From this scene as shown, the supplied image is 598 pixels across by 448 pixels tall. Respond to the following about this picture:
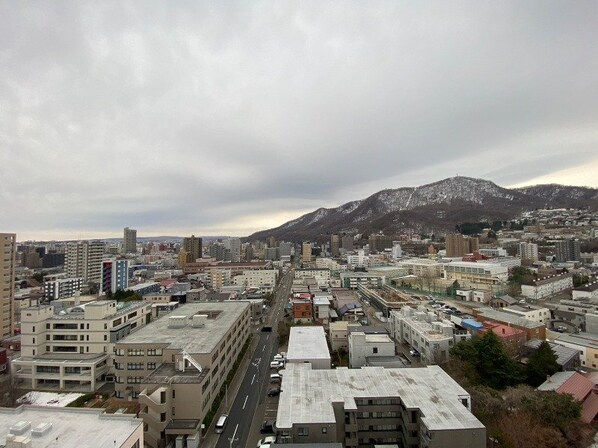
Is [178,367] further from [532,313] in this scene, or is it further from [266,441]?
[532,313]

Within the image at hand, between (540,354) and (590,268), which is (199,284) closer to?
(540,354)

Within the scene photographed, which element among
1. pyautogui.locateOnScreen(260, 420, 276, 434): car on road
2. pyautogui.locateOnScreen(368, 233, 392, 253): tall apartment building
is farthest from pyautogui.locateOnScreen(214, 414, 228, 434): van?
pyautogui.locateOnScreen(368, 233, 392, 253): tall apartment building

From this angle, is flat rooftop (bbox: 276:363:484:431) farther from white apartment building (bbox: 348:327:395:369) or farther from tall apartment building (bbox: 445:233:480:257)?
tall apartment building (bbox: 445:233:480:257)

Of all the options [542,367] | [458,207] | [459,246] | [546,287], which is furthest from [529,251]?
[458,207]

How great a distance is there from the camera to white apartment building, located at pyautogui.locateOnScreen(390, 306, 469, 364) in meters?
18.9

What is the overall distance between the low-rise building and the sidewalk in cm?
327

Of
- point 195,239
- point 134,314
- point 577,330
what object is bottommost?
point 577,330

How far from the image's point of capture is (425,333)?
67.0ft

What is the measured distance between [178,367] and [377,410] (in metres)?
8.39

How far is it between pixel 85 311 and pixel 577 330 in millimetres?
34076

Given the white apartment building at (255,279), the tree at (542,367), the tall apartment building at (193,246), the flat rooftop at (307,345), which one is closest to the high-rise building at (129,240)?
the tall apartment building at (193,246)

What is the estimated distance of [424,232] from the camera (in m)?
128

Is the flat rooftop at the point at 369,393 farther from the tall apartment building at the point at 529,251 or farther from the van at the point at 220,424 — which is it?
the tall apartment building at the point at 529,251

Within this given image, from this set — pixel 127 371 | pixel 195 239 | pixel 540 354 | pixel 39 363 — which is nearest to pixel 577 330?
pixel 540 354
